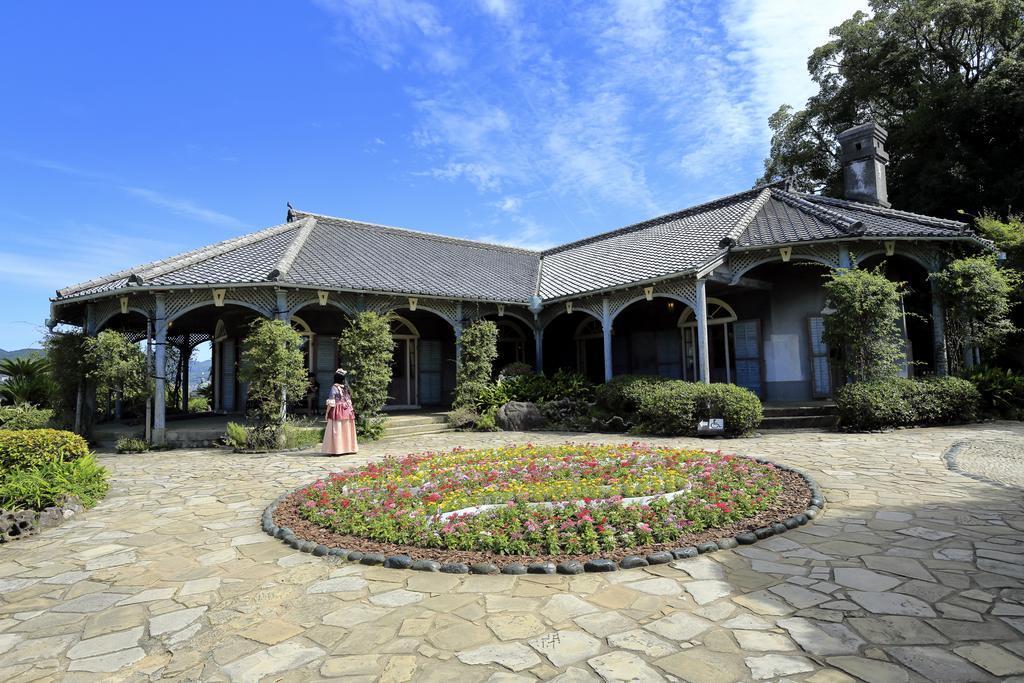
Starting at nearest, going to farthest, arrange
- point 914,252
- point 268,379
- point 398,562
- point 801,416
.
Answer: point 398,562 < point 268,379 < point 801,416 < point 914,252

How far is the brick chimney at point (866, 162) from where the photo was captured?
50.9 feet

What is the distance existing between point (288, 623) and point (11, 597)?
215 cm

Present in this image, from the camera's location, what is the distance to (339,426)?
32.2 ft

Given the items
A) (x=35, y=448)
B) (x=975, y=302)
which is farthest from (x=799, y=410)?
(x=35, y=448)

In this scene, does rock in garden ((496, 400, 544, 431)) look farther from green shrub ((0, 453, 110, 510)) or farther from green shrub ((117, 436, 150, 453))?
green shrub ((0, 453, 110, 510))

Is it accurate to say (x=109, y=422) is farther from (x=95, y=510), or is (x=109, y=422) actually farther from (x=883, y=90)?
(x=883, y=90)

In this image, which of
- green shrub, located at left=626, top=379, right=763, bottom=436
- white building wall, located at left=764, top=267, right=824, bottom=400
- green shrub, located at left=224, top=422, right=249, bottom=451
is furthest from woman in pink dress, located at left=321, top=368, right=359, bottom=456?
→ white building wall, located at left=764, top=267, right=824, bottom=400

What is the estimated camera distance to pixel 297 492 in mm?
6418

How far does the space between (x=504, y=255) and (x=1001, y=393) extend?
14477 mm

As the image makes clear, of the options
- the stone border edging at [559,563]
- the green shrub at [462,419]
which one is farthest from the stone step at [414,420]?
the stone border edging at [559,563]

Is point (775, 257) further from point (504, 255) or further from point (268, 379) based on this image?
point (268, 379)

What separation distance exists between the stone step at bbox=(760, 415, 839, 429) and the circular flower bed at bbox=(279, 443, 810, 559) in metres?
5.05

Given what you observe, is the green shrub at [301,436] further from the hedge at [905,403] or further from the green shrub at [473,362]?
the hedge at [905,403]

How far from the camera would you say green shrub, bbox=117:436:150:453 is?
1096cm
